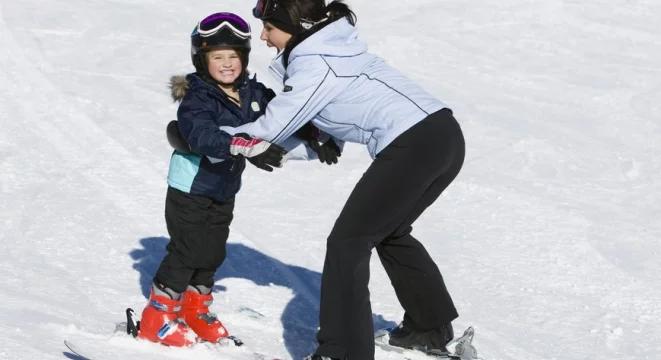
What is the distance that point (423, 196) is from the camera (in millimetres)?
4191

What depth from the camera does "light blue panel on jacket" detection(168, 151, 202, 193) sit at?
4.49 meters

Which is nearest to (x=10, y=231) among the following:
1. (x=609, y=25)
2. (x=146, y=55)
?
(x=146, y=55)

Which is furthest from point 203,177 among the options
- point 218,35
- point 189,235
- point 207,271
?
point 218,35

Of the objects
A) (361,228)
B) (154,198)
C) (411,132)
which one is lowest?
(154,198)

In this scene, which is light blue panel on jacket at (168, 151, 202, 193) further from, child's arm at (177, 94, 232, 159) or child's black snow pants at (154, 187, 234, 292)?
child's arm at (177, 94, 232, 159)

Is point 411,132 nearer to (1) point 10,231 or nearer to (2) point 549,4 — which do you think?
(1) point 10,231

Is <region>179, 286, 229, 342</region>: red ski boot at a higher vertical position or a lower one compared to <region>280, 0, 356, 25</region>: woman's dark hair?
lower

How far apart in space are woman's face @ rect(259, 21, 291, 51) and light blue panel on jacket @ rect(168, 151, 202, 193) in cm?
64

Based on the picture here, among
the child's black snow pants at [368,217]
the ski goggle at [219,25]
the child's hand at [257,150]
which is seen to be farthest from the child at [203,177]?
the child's black snow pants at [368,217]

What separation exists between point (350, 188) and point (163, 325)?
10.7 feet

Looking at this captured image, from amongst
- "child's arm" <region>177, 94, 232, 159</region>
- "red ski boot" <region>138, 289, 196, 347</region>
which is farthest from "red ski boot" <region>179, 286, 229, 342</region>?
"child's arm" <region>177, 94, 232, 159</region>

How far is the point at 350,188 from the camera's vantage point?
25.1ft

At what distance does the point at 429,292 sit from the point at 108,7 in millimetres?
8390

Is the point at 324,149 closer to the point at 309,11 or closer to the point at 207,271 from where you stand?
the point at 309,11
